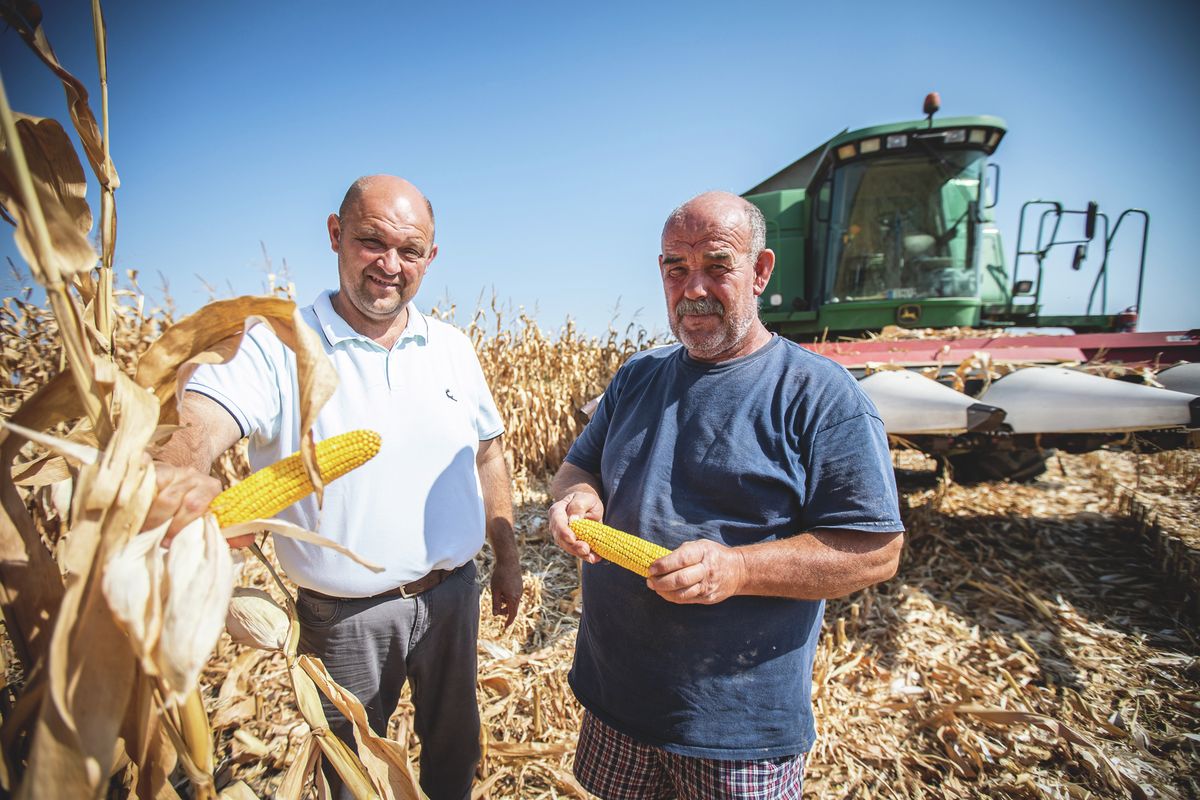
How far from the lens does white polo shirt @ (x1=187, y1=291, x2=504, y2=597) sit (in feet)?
5.49

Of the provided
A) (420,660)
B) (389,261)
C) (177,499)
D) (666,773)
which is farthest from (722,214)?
(420,660)

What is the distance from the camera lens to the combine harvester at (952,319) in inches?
114

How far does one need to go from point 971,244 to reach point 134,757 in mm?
6761

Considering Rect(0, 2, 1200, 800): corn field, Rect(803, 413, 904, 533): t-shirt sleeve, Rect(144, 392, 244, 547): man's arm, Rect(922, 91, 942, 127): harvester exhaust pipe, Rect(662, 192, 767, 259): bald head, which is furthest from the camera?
Rect(922, 91, 942, 127): harvester exhaust pipe

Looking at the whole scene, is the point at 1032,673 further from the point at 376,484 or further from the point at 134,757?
the point at 134,757

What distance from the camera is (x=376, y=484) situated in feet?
5.80

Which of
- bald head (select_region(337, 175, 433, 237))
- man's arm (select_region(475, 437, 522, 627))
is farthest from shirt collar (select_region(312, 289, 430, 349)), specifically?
man's arm (select_region(475, 437, 522, 627))

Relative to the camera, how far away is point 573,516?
161cm

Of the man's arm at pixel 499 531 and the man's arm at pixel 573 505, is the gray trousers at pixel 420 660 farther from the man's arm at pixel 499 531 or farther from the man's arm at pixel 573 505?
the man's arm at pixel 573 505

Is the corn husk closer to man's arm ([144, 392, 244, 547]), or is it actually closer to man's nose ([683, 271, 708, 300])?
man's arm ([144, 392, 244, 547])

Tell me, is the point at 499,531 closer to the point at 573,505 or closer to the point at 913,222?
the point at 573,505

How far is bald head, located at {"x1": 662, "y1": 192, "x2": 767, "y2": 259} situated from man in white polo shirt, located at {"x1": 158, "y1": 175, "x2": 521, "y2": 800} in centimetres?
98

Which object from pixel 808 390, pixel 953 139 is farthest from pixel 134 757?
pixel 953 139

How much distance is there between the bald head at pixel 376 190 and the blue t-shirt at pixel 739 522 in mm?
1247
